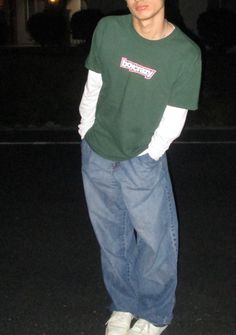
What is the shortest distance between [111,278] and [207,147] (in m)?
5.56

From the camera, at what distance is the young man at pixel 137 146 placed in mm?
2973

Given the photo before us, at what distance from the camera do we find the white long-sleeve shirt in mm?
3029

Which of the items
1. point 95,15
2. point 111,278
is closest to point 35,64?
point 95,15

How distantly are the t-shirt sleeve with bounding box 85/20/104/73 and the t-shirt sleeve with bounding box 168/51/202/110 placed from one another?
1.30 feet

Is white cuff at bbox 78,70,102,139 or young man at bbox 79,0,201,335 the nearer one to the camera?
young man at bbox 79,0,201,335

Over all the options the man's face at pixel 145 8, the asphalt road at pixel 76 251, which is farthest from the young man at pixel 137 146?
the asphalt road at pixel 76 251

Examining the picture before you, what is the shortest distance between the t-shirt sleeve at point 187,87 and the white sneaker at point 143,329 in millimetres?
1211

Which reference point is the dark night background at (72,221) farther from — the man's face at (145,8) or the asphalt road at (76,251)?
the man's face at (145,8)

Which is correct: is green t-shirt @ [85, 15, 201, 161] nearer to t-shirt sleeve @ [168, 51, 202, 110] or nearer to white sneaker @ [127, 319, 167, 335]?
t-shirt sleeve @ [168, 51, 202, 110]

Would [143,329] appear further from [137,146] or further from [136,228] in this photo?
[137,146]

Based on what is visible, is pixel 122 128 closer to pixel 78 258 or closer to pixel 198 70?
pixel 198 70

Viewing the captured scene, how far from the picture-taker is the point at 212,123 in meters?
11.4

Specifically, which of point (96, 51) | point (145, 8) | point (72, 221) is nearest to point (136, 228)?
point (96, 51)

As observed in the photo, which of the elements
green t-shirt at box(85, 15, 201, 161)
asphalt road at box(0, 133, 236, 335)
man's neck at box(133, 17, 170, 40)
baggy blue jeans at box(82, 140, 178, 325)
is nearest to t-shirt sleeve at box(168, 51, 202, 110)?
green t-shirt at box(85, 15, 201, 161)
